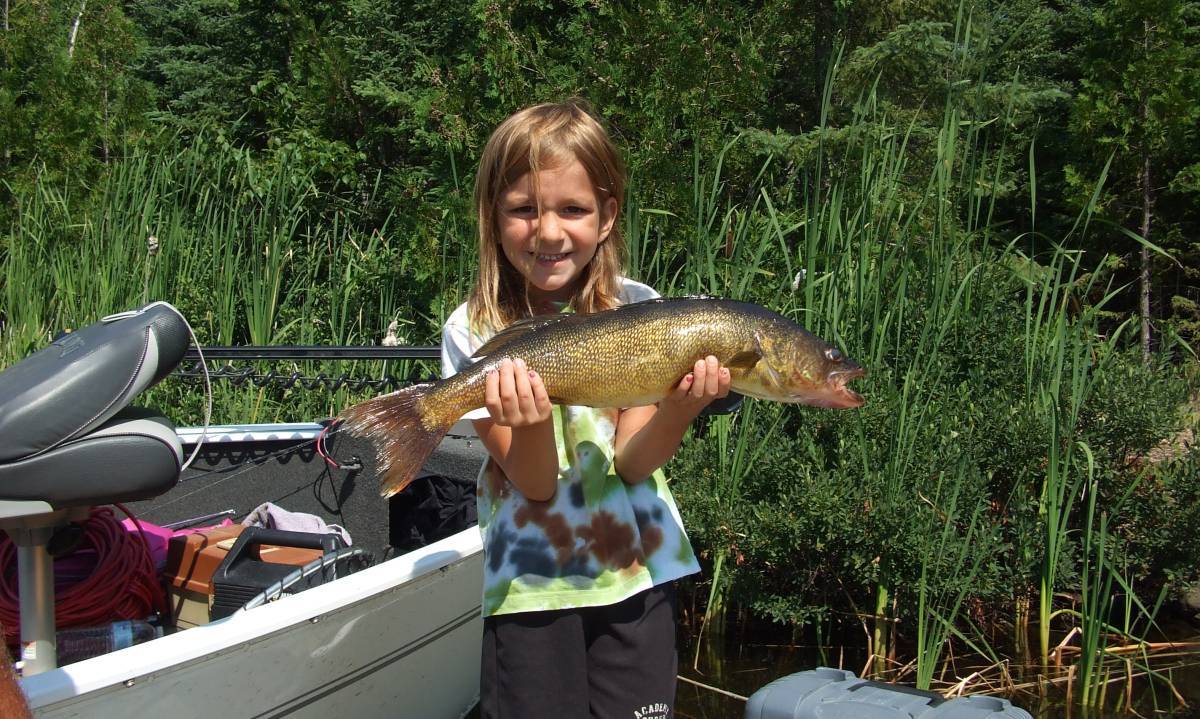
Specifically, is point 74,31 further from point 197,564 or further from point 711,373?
point 711,373

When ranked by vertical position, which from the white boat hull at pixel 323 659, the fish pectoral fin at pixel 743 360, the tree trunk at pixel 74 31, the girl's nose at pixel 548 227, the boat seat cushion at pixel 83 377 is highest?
the tree trunk at pixel 74 31

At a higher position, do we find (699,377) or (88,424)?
(699,377)

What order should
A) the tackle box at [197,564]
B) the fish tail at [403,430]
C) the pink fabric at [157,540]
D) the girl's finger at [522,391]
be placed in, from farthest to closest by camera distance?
the pink fabric at [157,540] → the tackle box at [197,564] → the fish tail at [403,430] → the girl's finger at [522,391]

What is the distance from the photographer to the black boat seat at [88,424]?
248 cm

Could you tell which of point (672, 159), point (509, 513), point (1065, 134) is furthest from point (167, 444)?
point (1065, 134)

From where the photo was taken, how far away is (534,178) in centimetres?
216

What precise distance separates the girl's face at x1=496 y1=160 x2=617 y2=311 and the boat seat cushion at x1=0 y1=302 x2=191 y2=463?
110 centimetres

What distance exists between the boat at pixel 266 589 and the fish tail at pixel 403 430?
90cm

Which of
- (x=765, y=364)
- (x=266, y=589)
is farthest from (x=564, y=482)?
(x=266, y=589)

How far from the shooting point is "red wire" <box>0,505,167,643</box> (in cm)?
305

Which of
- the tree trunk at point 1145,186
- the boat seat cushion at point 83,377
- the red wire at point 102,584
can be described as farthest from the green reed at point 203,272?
the tree trunk at point 1145,186

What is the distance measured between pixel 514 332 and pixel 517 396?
15cm

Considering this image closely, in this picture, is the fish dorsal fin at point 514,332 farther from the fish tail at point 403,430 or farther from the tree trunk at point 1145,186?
the tree trunk at point 1145,186

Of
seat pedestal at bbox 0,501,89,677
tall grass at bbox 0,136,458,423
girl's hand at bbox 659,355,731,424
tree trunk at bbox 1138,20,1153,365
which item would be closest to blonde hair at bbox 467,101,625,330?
girl's hand at bbox 659,355,731,424
